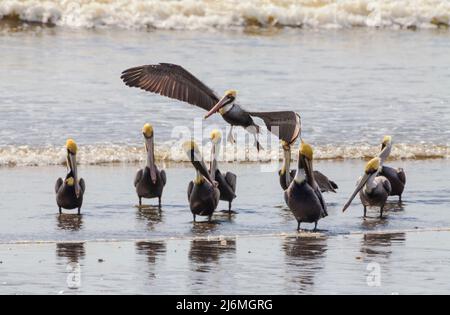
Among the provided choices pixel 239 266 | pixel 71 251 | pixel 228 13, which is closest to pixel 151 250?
pixel 71 251

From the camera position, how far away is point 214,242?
10.6 metres

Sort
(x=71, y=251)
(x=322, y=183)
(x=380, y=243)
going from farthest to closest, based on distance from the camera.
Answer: (x=322, y=183) < (x=380, y=243) < (x=71, y=251)

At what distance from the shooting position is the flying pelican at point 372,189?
11758 mm

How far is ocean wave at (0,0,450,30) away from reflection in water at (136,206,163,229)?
1621cm

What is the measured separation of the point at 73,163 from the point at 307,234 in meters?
2.61

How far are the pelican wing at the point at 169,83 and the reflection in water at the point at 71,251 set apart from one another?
266 cm

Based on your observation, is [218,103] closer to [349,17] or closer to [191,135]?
[191,135]

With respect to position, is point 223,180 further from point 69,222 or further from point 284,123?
point 69,222

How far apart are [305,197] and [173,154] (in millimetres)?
4338

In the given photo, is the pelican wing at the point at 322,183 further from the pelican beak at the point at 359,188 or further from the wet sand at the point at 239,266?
the wet sand at the point at 239,266

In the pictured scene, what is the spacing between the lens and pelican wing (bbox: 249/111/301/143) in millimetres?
11383

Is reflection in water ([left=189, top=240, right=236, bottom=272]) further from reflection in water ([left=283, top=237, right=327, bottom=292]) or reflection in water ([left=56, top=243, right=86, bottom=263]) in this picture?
reflection in water ([left=56, top=243, right=86, bottom=263])

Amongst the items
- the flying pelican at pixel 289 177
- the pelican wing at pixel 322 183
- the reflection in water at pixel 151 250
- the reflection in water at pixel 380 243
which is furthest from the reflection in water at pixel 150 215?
the reflection in water at pixel 380 243

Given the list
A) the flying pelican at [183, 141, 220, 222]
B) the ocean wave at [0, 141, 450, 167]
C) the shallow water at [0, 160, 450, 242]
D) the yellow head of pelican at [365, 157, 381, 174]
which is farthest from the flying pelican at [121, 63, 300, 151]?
the ocean wave at [0, 141, 450, 167]
